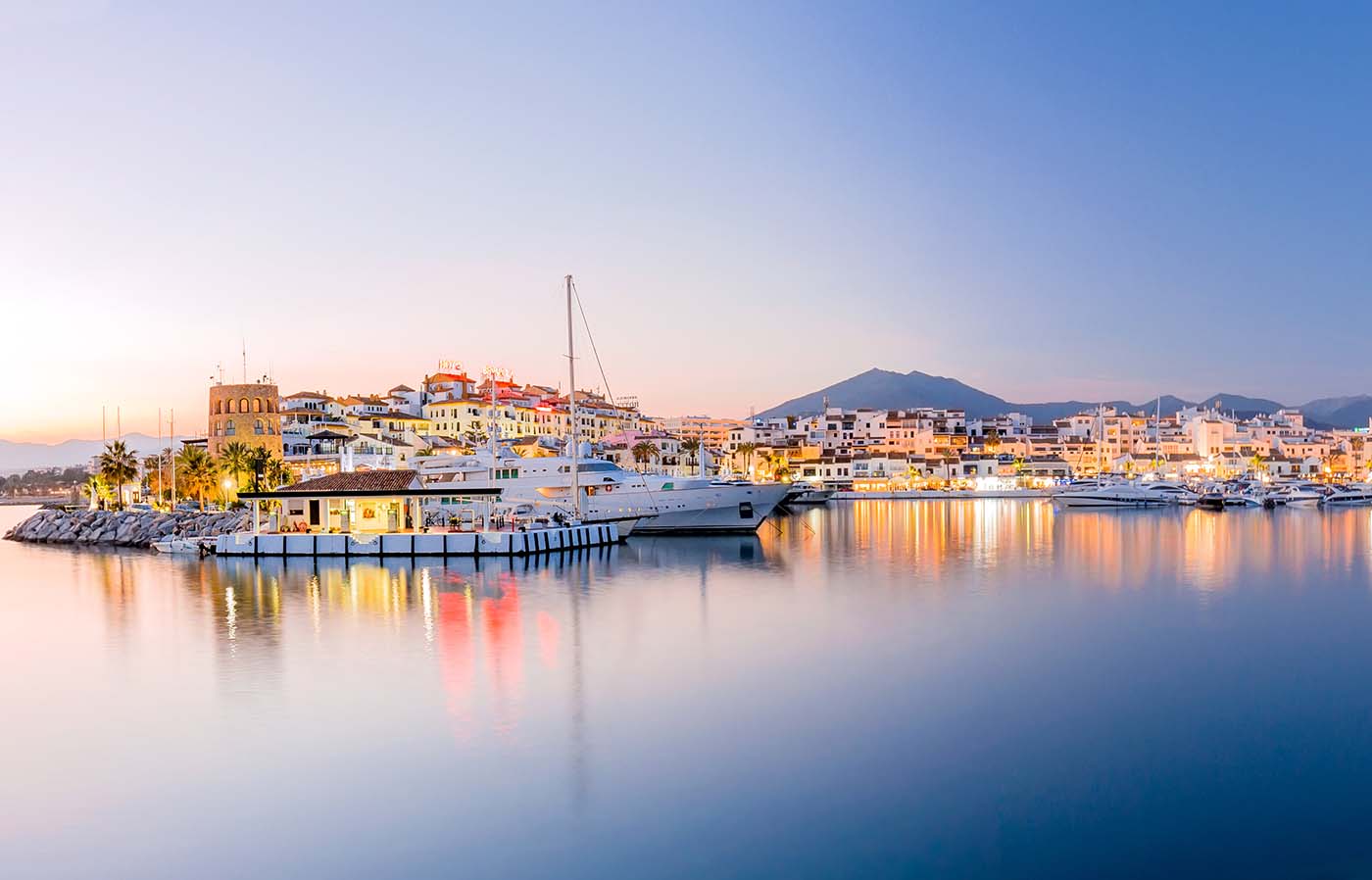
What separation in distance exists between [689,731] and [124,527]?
46206 millimetres

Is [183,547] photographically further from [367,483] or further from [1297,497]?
[1297,497]

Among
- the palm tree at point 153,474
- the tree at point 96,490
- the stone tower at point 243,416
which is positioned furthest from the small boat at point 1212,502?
the tree at point 96,490

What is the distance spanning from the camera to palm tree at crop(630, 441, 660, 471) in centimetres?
8300

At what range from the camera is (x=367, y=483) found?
36.9 metres

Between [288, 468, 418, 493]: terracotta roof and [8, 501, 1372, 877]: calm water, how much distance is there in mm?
8965

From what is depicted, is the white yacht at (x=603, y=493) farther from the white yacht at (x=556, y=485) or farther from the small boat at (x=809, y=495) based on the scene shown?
the small boat at (x=809, y=495)

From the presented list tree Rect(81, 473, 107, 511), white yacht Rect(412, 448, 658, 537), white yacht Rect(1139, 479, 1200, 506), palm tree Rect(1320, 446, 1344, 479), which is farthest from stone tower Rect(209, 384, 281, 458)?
palm tree Rect(1320, 446, 1344, 479)

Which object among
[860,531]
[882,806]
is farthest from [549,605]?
[860,531]

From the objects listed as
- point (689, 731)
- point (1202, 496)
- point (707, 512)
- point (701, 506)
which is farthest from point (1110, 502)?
point (689, 731)

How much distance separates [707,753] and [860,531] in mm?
41732

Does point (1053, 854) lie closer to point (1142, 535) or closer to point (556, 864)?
point (556, 864)

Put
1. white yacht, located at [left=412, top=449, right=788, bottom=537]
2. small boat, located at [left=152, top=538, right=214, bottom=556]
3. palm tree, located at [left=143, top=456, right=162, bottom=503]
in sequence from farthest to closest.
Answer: palm tree, located at [left=143, top=456, right=162, bottom=503] < white yacht, located at [left=412, top=449, right=788, bottom=537] < small boat, located at [left=152, top=538, right=214, bottom=556]

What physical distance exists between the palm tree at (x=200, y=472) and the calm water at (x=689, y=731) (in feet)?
109

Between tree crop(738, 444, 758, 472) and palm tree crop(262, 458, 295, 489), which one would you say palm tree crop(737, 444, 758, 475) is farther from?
palm tree crop(262, 458, 295, 489)
